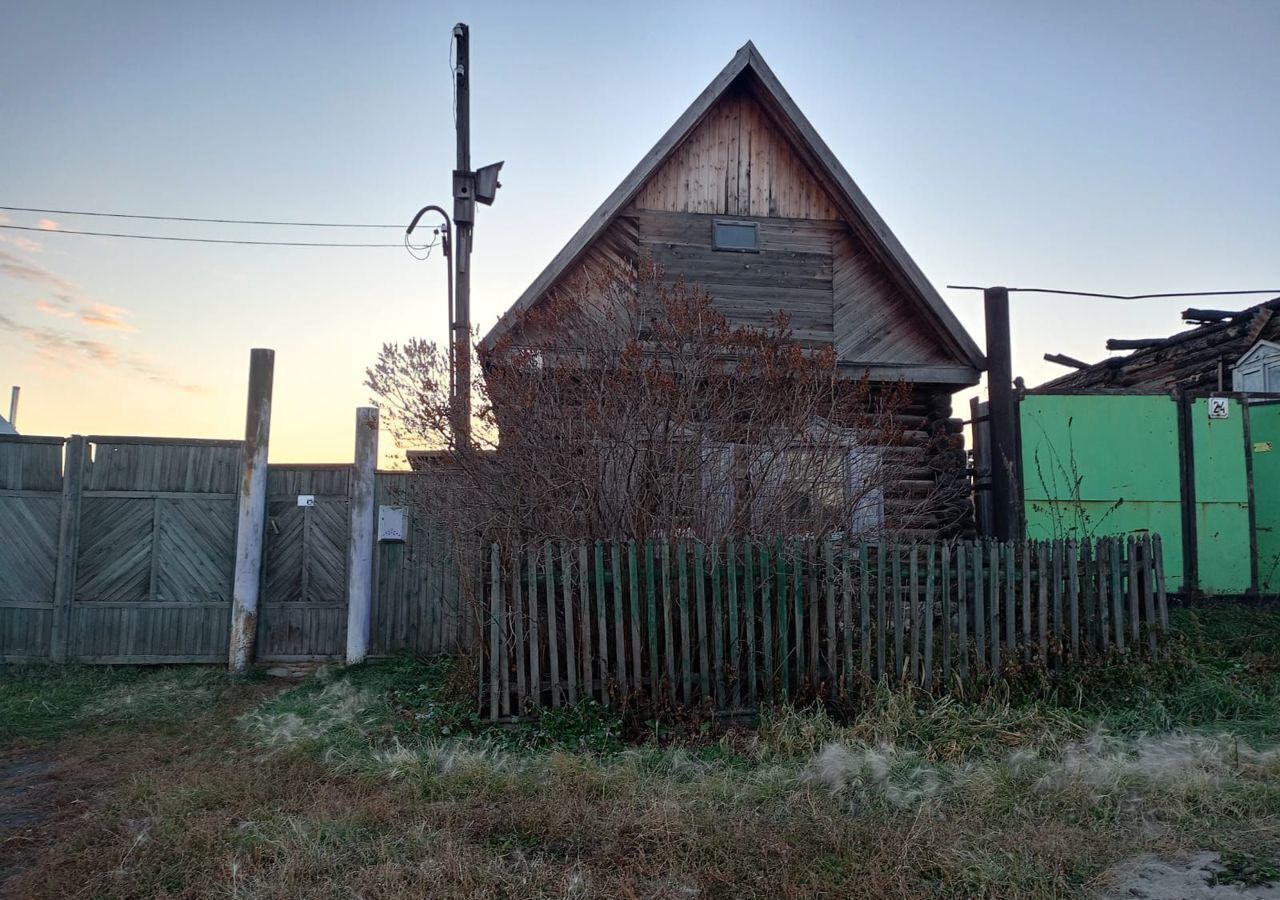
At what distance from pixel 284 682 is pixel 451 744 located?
13.8 feet

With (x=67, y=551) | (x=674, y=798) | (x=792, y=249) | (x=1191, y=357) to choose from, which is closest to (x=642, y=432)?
(x=674, y=798)

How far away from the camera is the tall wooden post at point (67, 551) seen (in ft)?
31.5

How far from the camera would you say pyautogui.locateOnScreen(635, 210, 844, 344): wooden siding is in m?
10.7

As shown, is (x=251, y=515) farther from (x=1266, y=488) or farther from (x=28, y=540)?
(x=1266, y=488)

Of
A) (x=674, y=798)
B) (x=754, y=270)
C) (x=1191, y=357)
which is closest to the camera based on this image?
(x=674, y=798)

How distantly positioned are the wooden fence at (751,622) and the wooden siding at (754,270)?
4341 millimetres

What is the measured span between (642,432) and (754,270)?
4.71 meters

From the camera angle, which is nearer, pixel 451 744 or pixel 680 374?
pixel 451 744

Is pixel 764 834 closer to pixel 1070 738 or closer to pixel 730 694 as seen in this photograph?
pixel 730 694

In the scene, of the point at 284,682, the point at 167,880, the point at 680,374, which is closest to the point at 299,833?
the point at 167,880

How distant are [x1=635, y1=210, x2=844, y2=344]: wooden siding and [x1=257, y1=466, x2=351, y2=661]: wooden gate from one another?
180 inches

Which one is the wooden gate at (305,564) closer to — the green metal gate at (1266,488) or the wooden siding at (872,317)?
the wooden siding at (872,317)

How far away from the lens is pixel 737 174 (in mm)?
11102

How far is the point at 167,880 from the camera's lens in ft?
13.5
